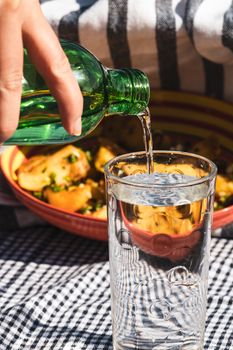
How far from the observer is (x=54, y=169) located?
1.37m

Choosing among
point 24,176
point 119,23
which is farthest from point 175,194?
point 119,23

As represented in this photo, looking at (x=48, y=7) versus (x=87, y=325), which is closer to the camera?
(x=87, y=325)

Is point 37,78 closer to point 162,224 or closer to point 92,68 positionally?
point 92,68

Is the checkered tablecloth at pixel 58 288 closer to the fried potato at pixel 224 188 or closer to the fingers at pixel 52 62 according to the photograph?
the fried potato at pixel 224 188

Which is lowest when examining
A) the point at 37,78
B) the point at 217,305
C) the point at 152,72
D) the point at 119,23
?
the point at 217,305

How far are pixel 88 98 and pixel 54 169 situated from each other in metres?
0.37

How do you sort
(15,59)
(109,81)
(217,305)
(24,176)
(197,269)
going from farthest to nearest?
(24,176), (217,305), (109,81), (197,269), (15,59)

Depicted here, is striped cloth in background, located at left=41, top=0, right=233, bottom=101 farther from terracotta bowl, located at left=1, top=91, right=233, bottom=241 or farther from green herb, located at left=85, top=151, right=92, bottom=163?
green herb, located at left=85, top=151, right=92, bottom=163

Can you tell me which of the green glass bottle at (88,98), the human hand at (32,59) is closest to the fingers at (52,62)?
the human hand at (32,59)

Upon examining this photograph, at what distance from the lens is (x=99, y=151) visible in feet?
4.59

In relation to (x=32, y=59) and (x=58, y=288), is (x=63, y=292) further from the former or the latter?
(x=32, y=59)

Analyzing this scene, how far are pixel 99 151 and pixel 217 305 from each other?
378 millimetres

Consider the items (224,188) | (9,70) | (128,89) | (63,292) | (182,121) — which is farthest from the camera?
(182,121)

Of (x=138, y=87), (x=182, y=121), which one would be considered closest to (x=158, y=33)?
(x=182, y=121)
